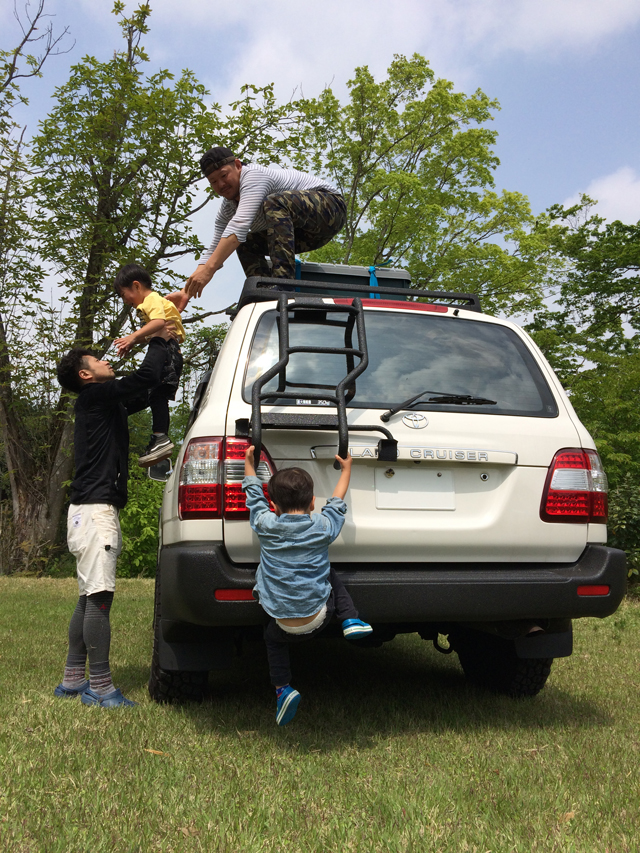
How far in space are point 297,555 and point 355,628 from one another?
1.21 feet

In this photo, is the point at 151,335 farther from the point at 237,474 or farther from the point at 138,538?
the point at 138,538

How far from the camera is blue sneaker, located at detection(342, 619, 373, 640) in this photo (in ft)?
9.46

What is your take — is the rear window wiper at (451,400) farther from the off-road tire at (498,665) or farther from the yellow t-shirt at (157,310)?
the yellow t-shirt at (157,310)

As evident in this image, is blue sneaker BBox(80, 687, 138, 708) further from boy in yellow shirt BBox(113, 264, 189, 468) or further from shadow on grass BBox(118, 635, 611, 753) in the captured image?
boy in yellow shirt BBox(113, 264, 189, 468)

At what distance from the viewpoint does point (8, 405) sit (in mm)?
16297

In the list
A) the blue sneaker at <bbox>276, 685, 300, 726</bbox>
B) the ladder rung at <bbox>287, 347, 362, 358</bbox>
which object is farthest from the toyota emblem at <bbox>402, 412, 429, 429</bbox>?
the blue sneaker at <bbox>276, 685, 300, 726</bbox>

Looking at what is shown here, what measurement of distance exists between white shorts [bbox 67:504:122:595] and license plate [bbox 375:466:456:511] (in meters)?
1.50

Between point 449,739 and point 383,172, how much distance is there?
758 inches

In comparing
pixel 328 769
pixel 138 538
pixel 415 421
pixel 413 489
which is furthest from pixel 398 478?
pixel 138 538

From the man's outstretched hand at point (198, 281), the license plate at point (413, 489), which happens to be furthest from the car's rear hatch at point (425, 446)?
the man's outstretched hand at point (198, 281)

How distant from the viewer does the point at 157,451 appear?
4180 mm

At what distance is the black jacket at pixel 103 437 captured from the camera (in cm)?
389

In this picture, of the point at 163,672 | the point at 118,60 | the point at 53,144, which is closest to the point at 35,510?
the point at 53,144

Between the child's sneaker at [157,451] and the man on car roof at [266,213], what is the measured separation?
1319mm
